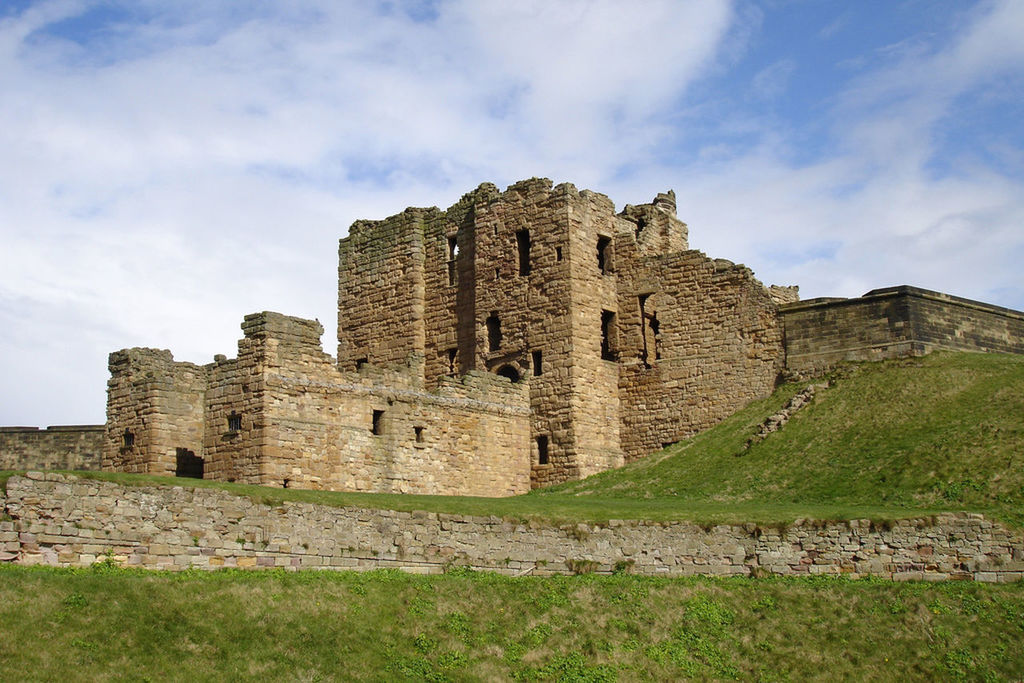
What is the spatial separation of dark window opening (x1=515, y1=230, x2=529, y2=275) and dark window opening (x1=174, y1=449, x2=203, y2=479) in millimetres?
11304

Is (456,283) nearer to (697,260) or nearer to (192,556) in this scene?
(697,260)

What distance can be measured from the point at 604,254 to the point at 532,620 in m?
18.8

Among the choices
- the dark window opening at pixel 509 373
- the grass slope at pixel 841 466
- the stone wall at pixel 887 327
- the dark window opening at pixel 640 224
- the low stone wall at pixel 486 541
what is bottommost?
the low stone wall at pixel 486 541

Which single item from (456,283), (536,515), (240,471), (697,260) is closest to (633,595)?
(536,515)

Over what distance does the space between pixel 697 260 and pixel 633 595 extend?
54.3 feet

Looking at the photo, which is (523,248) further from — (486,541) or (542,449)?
(486,541)

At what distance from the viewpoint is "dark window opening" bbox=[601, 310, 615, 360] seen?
34531mm

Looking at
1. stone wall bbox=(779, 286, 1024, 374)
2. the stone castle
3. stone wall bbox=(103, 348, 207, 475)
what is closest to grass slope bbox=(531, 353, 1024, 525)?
stone wall bbox=(779, 286, 1024, 374)

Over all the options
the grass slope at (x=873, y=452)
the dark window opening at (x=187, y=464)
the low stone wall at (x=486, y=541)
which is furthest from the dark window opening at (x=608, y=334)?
the low stone wall at (x=486, y=541)

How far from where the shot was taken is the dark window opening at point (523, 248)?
3441 centimetres

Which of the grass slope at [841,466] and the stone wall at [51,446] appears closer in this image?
the grass slope at [841,466]

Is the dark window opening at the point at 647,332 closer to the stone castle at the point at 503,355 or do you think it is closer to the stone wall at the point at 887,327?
the stone castle at the point at 503,355

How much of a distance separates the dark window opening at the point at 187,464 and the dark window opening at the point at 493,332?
10.2 metres

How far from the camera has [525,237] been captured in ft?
114
